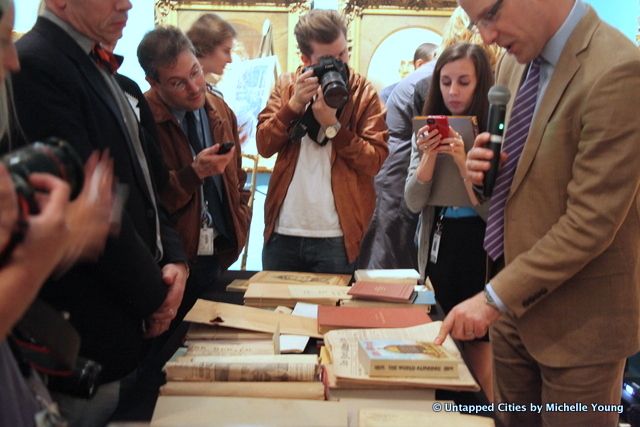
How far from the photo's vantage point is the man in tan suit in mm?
1379

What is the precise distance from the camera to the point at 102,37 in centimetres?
157

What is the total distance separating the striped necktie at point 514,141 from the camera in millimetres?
1577

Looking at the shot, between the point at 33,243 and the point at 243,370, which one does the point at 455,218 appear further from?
the point at 33,243

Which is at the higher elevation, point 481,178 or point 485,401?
point 481,178

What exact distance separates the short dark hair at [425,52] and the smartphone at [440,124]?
187cm

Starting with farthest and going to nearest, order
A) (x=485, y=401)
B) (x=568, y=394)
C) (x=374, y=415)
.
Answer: (x=568, y=394), (x=485, y=401), (x=374, y=415)

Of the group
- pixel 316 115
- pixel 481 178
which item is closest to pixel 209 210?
pixel 316 115

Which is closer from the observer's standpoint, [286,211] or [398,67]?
[286,211]

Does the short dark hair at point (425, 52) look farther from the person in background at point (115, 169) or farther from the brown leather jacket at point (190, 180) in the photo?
the person in background at point (115, 169)

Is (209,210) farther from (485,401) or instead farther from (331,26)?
(485,401)

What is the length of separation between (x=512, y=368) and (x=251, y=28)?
3.20 meters

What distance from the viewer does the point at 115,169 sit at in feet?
4.93

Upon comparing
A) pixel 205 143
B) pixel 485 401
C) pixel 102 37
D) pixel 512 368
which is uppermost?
pixel 102 37

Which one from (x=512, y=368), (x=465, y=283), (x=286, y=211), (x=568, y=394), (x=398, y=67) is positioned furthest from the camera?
(x=398, y=67)
